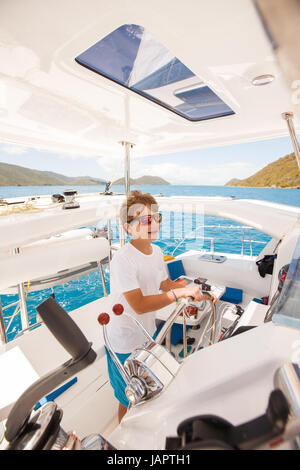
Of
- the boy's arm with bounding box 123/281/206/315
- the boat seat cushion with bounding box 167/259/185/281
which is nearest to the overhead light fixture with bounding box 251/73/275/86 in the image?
the boy's arm with bounding box 123/281/206/315

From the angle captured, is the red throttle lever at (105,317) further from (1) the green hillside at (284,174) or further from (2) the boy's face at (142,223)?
(1) the green hillside at (284,174)

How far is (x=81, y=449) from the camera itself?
30cm

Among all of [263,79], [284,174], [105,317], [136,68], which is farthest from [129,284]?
[284,174]

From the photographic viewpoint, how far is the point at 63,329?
391mm

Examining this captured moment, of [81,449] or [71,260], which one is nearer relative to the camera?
[81,449]

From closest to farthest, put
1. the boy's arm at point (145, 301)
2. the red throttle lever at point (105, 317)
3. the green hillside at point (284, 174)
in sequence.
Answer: the red throttle lever at point (105, 317)
the boy's arm at point (145, 301)
the green hillside at point (284, 174)

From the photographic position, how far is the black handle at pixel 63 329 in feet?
1.28

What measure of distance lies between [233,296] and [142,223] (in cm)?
237

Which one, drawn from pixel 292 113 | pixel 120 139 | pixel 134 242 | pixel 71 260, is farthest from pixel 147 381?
pixel 120 139

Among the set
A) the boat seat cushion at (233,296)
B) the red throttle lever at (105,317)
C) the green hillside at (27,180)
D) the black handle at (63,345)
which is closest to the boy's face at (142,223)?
the red throttle lever at (105,317)

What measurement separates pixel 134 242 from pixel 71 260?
966 millimetres

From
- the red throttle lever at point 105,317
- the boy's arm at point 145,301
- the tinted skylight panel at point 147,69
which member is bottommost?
the boy's arm at point 145,301

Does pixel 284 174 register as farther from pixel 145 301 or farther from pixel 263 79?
pixel 145 301
